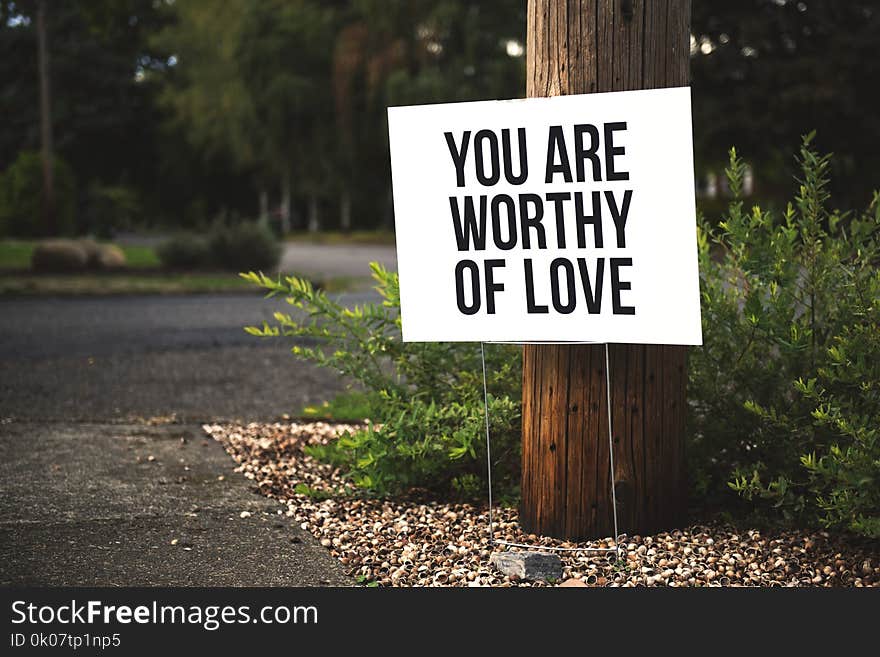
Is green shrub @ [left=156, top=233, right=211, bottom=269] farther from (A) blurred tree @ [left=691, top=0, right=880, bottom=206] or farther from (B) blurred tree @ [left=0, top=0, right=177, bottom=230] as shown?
(B) blurred tree @ [left=0, top=0, right=177, bottom=230]

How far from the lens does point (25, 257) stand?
22.4 metres

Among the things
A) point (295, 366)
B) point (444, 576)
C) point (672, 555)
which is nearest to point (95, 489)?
point (444, 576)

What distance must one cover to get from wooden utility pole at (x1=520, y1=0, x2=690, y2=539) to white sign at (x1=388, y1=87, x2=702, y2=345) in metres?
0.26

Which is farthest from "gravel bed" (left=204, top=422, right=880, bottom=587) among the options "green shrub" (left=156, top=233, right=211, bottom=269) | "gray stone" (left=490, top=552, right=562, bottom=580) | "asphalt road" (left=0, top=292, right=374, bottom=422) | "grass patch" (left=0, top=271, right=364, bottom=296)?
"green shrub" (left=156, top=233, right=211, bottom=269)

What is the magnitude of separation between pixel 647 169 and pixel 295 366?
19.9 feet

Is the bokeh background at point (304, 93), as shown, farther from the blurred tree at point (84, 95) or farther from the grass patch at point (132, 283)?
the grass patch at point (132, 283)

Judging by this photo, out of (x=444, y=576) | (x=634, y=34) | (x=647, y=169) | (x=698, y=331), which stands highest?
(x=634, y=34)

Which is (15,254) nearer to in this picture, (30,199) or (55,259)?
(55,259)

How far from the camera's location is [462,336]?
424 cm

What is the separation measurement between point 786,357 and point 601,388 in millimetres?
848

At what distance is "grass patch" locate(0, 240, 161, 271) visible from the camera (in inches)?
833

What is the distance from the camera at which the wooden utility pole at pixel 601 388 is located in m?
4.23

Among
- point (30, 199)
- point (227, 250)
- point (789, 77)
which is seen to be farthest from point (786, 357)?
point (30, 199)

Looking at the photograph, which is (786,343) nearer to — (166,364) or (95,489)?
(95,489)
